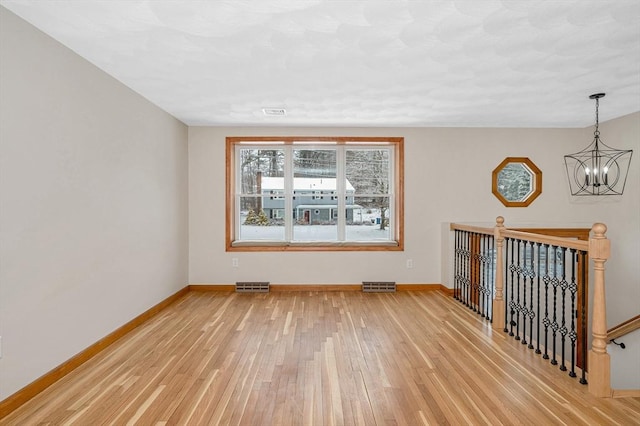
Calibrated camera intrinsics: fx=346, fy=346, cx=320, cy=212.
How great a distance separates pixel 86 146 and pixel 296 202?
3.07m

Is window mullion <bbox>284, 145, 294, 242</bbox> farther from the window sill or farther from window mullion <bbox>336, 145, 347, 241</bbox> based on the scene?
window mullion <bbox>336, 145, 347, 241</bbox>

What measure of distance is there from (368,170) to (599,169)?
338 centimetres

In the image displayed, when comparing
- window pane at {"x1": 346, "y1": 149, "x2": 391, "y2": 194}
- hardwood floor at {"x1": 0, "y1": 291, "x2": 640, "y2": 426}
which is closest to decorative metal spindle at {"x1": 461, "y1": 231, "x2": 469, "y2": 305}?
hardwood floor at {"x1": 0, "y1": 291, "x2": 640, "y2": 426}

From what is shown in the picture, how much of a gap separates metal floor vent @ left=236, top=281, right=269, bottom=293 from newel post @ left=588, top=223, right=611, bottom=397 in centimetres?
390

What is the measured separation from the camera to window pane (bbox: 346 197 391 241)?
5559 mm

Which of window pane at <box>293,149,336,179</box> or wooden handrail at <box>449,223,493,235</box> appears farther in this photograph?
window pane at <box>293,149,336,179</box>

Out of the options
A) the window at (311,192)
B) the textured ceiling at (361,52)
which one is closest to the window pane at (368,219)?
the window at (311,192)

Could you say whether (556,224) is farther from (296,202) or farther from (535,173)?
(296,202)

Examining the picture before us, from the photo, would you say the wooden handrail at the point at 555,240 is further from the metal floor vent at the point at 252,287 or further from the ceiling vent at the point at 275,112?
the metal floor vent at the point at 252,287

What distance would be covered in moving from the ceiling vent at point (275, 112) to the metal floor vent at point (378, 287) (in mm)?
2733

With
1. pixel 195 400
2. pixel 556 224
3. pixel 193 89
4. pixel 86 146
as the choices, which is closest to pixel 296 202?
pixel 193 89

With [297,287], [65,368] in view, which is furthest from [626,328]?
[65,368]

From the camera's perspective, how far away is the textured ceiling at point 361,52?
2.21m

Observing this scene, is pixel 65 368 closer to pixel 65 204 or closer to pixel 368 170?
pixel 65 204
